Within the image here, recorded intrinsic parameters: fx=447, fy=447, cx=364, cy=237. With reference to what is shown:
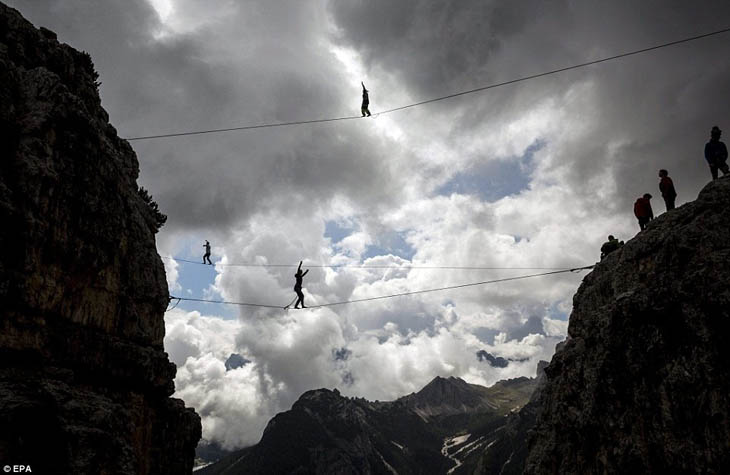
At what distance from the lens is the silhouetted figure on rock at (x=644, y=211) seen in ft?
99.0

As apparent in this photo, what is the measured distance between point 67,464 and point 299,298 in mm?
18774

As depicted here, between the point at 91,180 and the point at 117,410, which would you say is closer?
the point at 117,410

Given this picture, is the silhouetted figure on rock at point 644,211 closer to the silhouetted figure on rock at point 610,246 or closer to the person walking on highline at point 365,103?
the silhouetted figure on rock at point 610,246

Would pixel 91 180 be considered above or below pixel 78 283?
above

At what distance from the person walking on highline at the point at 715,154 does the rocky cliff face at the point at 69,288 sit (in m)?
36.2

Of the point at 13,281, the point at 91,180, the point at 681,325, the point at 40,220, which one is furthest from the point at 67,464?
the point at 681,325

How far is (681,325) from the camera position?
71.1 feet

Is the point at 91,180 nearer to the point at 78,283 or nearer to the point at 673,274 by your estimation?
the point at 78,283

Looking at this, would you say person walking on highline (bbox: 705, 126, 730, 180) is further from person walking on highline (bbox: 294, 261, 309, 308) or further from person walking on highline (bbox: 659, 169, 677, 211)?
person walking on highline (bbox: 294, 261, 309, 308)

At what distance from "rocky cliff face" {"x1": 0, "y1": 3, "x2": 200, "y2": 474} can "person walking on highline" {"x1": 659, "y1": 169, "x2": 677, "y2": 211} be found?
34603 millimetres

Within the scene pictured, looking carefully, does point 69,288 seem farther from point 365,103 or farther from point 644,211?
point 644,211

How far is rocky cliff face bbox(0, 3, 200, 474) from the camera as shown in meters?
21.6

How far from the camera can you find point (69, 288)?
26.6 m

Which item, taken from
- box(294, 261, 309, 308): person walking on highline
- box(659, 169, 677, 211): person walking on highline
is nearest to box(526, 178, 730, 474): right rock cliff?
box(659, 169, 677, 211): person walking on highline
